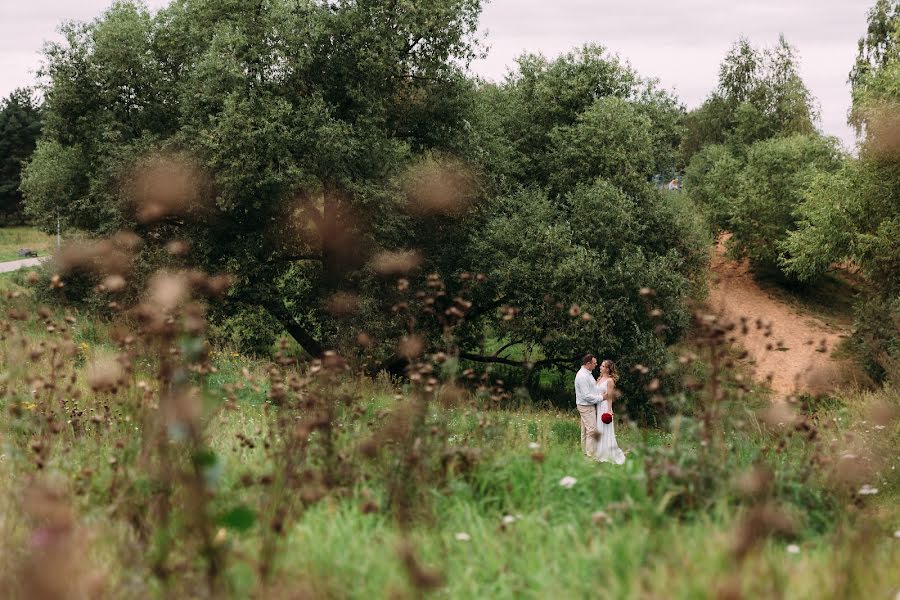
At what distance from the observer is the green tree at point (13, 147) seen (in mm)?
48812

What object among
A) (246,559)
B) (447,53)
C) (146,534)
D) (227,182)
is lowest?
(146,534)

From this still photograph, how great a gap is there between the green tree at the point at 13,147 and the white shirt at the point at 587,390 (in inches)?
1860

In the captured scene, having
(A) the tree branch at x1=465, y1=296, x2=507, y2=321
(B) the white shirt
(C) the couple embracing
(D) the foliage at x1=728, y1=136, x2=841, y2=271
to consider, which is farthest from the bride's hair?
(D) the foliage at x1=728, y1=136, x2=841, y2=271

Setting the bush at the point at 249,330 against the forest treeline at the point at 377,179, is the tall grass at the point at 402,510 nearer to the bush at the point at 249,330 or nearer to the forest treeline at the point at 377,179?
the forest treeline at the point at 377,179

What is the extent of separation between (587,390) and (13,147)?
49710 mm

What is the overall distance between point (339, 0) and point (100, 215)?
27.5 ft

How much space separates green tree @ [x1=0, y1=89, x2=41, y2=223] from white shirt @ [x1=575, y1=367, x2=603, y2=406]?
155 feet

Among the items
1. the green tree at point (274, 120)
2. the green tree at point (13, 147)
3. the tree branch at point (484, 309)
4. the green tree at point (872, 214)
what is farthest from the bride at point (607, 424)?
the green tree at point (13, 147)

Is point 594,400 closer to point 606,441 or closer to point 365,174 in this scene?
point 606,441

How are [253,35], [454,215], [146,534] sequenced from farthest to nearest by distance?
1. [454,215]
2. [253,35]
3. [146,534]

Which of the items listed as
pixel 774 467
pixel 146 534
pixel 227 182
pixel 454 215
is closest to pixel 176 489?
pixel 146 534

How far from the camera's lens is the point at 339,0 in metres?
18.5

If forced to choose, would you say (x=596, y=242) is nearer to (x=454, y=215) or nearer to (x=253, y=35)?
(x=454, y=215)

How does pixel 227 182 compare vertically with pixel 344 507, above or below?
above
